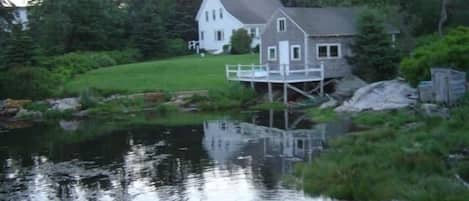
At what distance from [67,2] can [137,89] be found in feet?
59.7

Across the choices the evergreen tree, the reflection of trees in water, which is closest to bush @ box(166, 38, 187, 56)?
the evergreen tree

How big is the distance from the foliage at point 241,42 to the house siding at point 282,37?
15.2 m

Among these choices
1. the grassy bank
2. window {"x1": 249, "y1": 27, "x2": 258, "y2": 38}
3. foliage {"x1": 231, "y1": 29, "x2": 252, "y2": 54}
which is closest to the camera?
the grassy bank

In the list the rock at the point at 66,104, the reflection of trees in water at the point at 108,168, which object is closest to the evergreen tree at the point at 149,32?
the rock at the point at 66,104

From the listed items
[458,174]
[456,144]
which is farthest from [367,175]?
[456,144]

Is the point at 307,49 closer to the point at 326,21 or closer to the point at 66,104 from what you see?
the point at 326,21

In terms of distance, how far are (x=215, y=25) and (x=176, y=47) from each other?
504 cm

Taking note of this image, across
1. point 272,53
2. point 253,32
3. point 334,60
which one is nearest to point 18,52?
point 272,53

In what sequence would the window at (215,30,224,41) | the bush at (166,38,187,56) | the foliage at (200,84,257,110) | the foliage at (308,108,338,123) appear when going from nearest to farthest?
the foliage at (308,108,338,123), the foliage at (200,84,257,110), the bush at (166,38,187,56), the window at (215,30,224,41)

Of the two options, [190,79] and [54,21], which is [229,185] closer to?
[190,79]

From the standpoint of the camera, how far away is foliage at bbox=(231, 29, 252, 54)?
61406 millimetres

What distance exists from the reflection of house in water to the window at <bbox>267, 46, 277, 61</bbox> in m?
9.16

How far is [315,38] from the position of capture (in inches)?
1649

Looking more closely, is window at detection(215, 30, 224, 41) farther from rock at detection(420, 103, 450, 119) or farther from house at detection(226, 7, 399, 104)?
rock at detection(420, 103, 450, 119)
